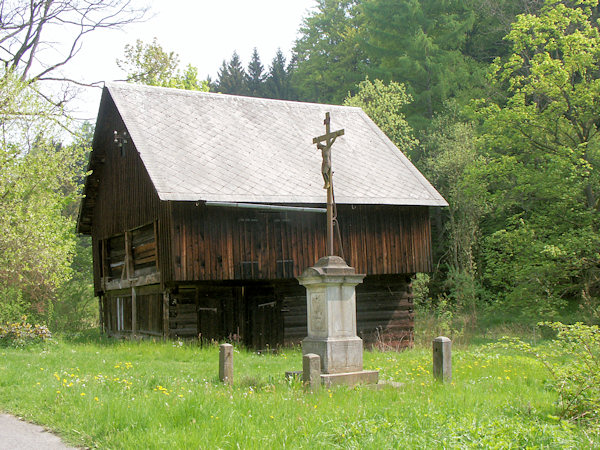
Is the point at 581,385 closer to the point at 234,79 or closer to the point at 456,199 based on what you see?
the point at 456,199

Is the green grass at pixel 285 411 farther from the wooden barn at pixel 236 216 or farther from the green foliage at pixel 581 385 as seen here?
the wooden barn at pixel 236 216

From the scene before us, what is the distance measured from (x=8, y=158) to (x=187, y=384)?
14.0m

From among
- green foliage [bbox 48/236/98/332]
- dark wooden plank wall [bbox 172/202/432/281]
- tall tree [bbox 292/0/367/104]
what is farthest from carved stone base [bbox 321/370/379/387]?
tall tree [bbox 292/0/367/104]

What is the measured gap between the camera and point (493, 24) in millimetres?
38719

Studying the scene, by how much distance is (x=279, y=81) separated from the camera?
57281 millimetres

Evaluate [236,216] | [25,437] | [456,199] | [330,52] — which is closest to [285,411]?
[25,437]

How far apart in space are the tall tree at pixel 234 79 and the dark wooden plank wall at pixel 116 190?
35.7 m

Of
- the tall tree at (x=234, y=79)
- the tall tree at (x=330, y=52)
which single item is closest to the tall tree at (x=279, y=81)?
the tall tree at (x=234, y=79)

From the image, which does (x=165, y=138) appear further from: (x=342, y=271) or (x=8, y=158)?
(x=342, y=271)

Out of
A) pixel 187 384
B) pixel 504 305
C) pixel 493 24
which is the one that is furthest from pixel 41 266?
pixel 493 24

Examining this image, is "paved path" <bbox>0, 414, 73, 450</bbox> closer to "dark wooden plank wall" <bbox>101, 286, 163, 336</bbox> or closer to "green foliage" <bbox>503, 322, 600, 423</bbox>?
"green foliage" <bbox>503, 322, 600, 423</bbox>

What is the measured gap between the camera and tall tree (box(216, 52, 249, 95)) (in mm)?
59375

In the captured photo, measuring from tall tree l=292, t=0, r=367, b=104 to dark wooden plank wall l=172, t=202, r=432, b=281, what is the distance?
2262 centimetres

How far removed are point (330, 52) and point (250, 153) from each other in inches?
1156
